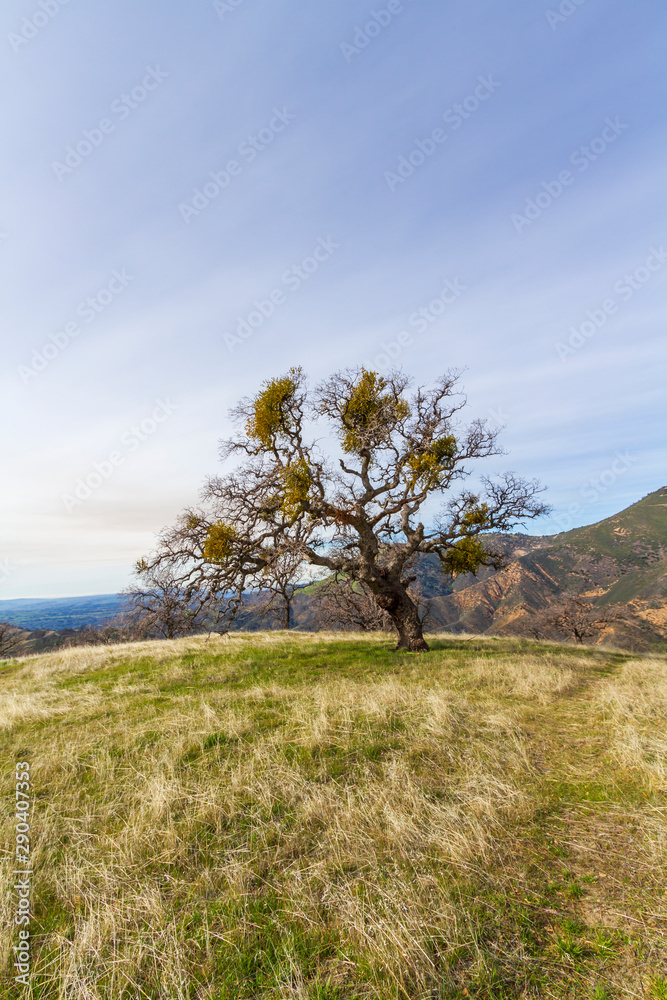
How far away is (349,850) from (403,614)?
11.8 m

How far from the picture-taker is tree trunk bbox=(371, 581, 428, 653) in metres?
14.8

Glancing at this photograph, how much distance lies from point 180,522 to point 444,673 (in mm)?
10004

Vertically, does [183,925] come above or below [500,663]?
above

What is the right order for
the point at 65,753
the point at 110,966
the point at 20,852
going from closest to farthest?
the point at 110,966
the point at 20,852
the point at 65,753

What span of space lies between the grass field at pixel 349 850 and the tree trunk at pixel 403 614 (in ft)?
23.0

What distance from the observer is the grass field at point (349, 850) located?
8.43 feet

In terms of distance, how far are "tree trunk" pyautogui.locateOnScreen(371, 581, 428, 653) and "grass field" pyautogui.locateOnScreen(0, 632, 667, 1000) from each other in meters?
7.01

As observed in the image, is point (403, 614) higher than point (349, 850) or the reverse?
higher

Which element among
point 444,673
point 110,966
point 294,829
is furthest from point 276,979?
point 444,673

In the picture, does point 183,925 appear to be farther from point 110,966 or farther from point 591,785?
point 591,785

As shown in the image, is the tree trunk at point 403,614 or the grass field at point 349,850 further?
the tree trunk at point 403,614

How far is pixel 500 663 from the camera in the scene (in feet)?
37.9

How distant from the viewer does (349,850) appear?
3693 millimetres

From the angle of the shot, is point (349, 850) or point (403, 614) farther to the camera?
point (403, 614)
